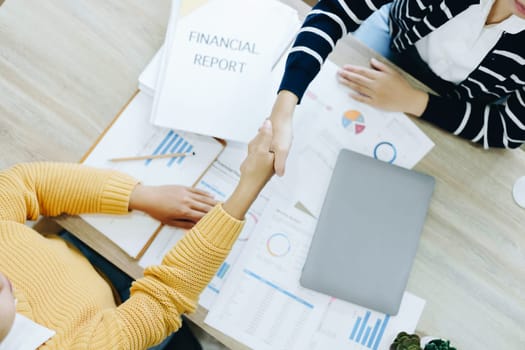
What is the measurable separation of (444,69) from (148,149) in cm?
65

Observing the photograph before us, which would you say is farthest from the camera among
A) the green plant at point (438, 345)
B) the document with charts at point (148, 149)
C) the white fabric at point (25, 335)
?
the document with charts at point (148, 149)

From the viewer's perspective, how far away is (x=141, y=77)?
0.94m

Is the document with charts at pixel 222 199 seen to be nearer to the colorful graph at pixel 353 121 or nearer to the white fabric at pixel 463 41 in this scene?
the colorful graph at pixel 353 121

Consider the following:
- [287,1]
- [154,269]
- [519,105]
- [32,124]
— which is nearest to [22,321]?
[154,269]

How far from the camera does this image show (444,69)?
1.02 m

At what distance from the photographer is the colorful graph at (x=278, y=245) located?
930mm

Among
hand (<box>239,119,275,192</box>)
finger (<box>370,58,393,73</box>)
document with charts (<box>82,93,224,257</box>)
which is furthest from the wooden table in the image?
hand (<box>239,119,275,192</box>)

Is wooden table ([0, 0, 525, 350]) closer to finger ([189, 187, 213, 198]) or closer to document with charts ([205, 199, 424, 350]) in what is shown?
document with charts ([205, 199, 424, 350])

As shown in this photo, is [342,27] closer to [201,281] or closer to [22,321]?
[201,281]

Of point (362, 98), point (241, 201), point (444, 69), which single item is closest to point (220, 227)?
point (241, 201)

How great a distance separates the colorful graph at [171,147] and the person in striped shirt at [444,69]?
0.18 m

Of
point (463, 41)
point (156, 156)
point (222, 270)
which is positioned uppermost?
point (463, 41)

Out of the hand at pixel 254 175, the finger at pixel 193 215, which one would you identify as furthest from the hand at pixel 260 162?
the finger at pixel 193 215

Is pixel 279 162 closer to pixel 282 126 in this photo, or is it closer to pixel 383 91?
pixel 282 126
